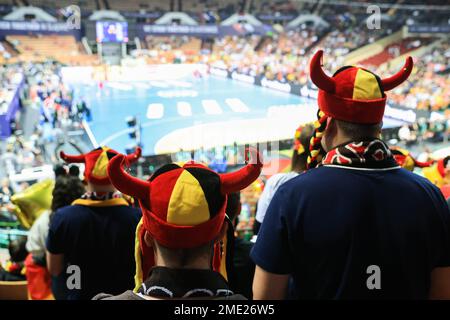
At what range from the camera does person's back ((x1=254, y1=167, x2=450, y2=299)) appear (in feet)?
4.46

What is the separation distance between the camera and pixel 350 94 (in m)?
1.48

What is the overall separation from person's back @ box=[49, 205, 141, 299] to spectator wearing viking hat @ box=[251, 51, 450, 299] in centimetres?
106

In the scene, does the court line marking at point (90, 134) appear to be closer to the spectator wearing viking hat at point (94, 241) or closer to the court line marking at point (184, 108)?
the court line marking at point (184, 108)

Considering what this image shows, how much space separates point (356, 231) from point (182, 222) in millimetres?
545

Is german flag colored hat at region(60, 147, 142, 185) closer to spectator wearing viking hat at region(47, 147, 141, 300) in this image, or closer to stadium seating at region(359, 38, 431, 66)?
spectator wearing viking hat at region(47, 147, 141, 300)

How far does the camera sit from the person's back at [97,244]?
2.26 m

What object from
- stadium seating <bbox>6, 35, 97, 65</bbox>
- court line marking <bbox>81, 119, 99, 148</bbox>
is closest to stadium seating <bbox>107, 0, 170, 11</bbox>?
stadium seating <bbox>6, 35, 97, 65</bbox>

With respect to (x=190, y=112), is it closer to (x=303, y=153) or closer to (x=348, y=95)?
(x=303, y=153)

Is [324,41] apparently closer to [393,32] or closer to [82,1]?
[393,32]

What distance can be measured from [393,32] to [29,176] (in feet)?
74.9

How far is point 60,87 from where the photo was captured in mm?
15078

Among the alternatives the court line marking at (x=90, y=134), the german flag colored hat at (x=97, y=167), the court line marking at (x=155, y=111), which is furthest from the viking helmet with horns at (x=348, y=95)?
the court line marking at (x=155, y=111)

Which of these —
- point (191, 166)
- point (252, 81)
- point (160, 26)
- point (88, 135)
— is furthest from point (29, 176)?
point (160, 26)

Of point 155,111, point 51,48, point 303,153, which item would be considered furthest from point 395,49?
point 303,153
